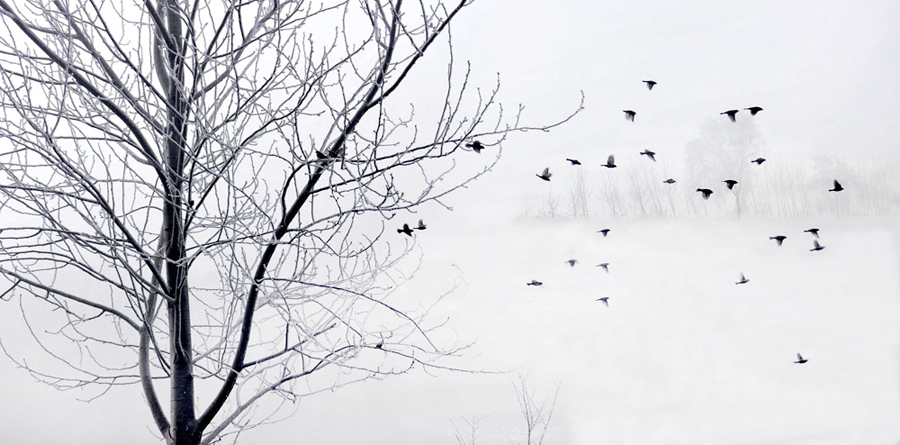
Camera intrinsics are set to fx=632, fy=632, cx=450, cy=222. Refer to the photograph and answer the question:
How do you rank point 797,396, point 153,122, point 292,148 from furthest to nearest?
1. point 797,396
2. point 153,122
3. point 292,148

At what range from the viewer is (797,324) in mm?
4812

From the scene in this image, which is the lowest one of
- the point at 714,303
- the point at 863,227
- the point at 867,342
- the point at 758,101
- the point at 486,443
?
the point at 486,443

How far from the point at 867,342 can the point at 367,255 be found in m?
4.35

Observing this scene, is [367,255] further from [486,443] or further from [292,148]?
[486,443]

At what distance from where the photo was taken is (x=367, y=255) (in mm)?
2303

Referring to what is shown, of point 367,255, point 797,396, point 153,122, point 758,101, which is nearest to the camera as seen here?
point 153,122

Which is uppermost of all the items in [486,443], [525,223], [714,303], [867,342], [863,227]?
[525,223]

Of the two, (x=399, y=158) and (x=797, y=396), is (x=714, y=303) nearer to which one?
(x=797, y=396)

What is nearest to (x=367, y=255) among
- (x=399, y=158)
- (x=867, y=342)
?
(x=399, y=158)

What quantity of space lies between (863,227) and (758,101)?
→ 4.16 ft

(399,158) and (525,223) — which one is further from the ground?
(525,223)

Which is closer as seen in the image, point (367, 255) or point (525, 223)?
point (367, 255)

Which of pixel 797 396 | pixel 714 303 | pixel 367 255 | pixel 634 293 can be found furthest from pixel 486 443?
pixel 367 255

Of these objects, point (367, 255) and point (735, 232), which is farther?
point (735, 232)
